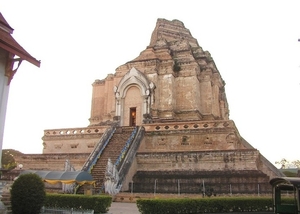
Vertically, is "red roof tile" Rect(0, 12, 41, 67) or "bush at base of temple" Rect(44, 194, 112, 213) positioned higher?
"red roof tile" Rect(0, 12, 41, 67)

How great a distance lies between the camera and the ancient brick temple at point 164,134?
62.4ft

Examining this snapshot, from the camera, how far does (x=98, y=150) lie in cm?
2147

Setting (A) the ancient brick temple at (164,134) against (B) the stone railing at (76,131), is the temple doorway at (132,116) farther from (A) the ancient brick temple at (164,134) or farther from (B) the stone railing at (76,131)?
(B) the stone railing at (76,131)

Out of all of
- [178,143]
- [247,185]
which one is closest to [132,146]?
[178,143]

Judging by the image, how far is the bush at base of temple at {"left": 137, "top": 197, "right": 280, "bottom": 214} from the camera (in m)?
12.2

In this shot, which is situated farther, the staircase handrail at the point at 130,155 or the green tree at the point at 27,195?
the staircase handrail at the point at 130,155

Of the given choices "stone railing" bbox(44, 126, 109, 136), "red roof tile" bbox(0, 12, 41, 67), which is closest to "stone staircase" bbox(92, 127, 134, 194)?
"stone railing" bbox(44, 126, 109, 136)


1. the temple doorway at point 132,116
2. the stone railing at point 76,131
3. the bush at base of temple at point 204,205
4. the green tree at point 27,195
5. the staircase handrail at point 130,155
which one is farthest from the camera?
the temple doorway at point 132,116

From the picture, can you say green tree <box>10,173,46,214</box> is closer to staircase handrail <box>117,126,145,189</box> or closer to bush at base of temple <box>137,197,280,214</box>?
bush at base of temple <box>137,197,280,214</box>

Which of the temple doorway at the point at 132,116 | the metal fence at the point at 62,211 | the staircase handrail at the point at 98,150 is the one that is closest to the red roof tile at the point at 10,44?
the metal fence at the point at 62,211

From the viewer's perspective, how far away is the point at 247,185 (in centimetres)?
1764

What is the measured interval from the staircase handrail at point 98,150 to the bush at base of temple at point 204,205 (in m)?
7.99

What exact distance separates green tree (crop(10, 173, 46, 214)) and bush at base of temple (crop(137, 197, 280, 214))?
374 cm

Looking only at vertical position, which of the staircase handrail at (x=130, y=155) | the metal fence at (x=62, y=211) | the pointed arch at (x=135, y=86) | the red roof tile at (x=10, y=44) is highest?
the pointed arch at (x=135, y=86)
